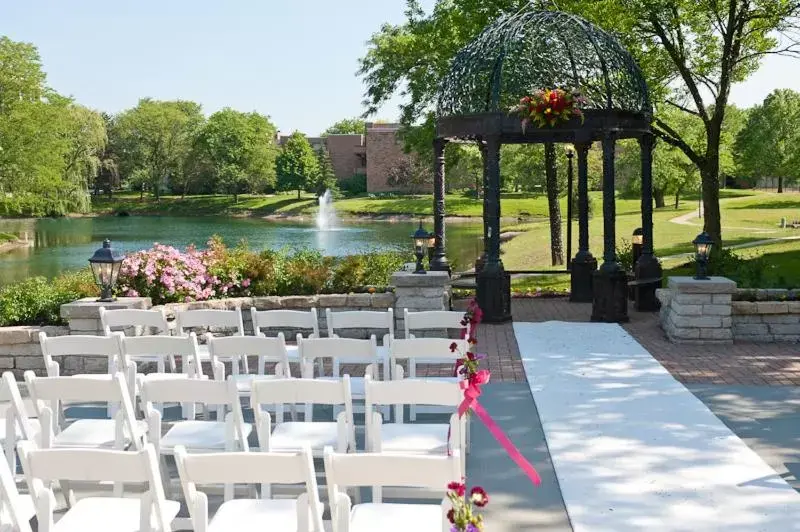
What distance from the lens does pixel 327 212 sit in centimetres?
6838

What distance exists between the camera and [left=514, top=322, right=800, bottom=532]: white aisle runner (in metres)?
4.90

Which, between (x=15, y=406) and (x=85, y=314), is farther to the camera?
(x=85, y=314)

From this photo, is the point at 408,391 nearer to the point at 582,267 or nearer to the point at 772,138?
the point at 582,267

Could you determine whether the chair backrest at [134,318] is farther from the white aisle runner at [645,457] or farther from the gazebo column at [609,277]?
the gazebo column at [609,277]

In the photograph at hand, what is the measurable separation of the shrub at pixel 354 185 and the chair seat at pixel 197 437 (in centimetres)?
7340

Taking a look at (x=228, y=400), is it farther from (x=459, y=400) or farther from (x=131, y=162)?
(x=131, y=162)

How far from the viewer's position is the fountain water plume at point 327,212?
61428 millimetres

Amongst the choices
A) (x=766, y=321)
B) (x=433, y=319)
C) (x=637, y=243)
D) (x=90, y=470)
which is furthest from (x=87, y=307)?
(x=637, y=243)

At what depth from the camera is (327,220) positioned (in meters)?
64.1

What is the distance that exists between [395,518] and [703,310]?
7341 mm

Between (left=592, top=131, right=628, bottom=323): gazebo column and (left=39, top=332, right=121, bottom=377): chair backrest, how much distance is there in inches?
284

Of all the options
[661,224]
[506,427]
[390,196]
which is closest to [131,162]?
[390,196]

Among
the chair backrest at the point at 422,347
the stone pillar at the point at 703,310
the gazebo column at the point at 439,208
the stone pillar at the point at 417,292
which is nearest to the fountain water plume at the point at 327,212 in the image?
the gazebo column at the point at 439,208

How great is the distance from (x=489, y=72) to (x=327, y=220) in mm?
52188
